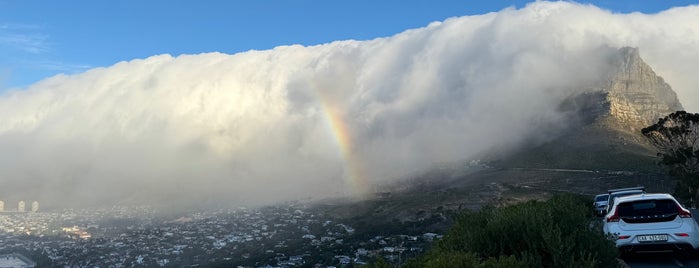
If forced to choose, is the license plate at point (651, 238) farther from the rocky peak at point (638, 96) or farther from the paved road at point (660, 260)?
the rocky peak at point (638, 96)

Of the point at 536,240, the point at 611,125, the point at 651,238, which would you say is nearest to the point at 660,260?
the point at 651,238

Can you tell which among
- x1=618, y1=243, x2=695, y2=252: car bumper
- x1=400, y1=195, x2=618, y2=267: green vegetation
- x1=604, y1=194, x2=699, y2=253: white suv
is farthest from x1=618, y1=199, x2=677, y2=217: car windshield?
x1=400, y1=195, x2=618, y2=267: green vegetation

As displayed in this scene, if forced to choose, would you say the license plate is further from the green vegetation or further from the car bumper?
the green vegetation

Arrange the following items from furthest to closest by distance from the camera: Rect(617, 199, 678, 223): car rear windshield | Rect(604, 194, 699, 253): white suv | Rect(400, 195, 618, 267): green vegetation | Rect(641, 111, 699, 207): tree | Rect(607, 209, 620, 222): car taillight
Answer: Rect(641, 111, 699, 207): tree, Rect(607, 209, 620, 222): car taillight, Rect(617, 199, 678, 223): car rear windshield, Rect(604, 194, 699, 253): white suv, Rect(400, 195, 618, 267): green vegetation

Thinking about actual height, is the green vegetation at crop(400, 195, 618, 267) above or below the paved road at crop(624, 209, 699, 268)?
above

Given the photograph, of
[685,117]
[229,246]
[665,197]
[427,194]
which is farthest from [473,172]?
[665,197]

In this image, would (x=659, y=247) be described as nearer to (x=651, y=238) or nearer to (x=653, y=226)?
(x=651, y=238)
